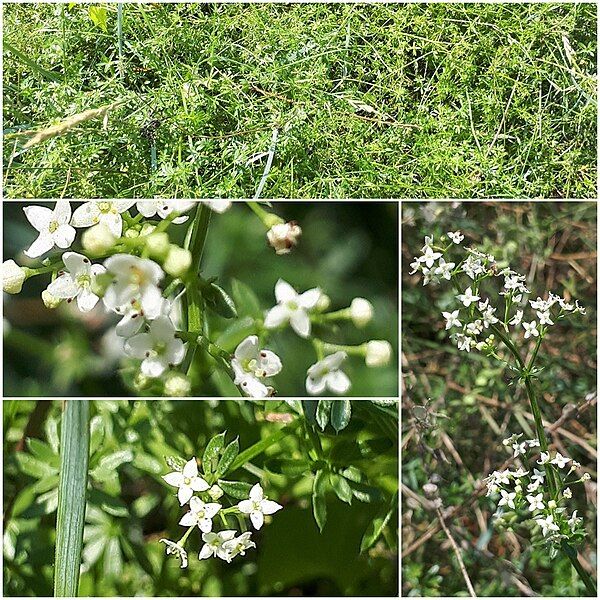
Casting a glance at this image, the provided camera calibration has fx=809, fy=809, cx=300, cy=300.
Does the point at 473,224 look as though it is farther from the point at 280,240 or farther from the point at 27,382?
the point at 27,382

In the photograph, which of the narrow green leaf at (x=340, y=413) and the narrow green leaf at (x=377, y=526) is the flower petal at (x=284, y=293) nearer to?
the narrow green leaf at (x=340, y=413)

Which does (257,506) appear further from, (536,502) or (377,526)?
(536,502)

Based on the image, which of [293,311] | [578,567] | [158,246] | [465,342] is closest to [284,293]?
[293,311]

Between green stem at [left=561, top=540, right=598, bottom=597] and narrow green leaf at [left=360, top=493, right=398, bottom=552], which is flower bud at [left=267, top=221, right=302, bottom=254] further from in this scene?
green stem at [left=561, top=540, right=598, bottom=597]

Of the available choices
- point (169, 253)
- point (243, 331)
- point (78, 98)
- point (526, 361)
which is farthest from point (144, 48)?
point (526, 361)

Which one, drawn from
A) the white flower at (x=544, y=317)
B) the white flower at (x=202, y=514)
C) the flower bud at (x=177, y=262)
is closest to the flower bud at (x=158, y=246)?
the flower bud at (x=177, y=262)

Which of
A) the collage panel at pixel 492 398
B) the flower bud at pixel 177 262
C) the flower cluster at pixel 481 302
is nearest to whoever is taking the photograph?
the flower bud at pixel 177 262

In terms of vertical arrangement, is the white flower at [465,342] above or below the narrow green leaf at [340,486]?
above
